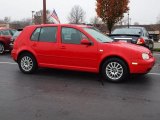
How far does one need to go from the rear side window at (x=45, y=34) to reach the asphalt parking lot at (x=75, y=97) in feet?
3.54

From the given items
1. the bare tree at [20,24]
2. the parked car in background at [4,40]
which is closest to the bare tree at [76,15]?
the bare tree at [20,24]

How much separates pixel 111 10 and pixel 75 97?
26.1 metres

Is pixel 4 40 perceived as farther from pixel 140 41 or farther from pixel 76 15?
pixel 76 15

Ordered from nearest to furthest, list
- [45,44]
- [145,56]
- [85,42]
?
[145,56]
[85,42]
[45,44]

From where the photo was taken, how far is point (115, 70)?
868cm

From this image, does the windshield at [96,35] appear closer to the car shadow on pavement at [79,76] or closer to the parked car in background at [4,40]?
the car shadow on pavement at [79,76]

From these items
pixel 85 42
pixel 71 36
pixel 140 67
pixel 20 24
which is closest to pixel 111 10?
pixel 71 36

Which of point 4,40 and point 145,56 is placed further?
point 4,40

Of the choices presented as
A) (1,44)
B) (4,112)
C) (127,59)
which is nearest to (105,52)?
(127,59)

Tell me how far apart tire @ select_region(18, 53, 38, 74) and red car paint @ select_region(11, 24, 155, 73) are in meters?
0.13

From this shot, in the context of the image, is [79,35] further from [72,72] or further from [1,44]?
[1,44]

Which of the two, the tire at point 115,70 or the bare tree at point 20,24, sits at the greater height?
the bare tree at point 20,24

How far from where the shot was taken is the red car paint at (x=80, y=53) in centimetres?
847

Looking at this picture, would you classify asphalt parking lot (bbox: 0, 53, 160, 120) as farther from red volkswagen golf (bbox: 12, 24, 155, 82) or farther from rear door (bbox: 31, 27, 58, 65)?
rear door (bbox: 31, 27, 58, 65)
